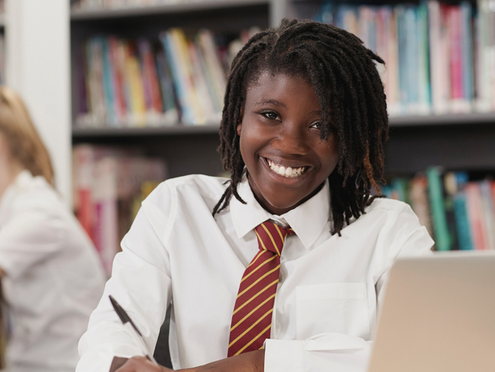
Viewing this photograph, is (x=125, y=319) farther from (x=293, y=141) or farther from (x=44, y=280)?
(x=44, y=280)

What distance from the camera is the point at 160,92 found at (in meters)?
1.98

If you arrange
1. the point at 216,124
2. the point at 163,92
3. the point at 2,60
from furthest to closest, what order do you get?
the point at 2,60 → the point at 163,92 → the point at 216,124

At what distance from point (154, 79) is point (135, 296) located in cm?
124

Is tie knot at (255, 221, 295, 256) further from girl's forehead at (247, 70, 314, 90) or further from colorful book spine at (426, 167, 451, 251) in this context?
colorful book spine at (426, 167, 451, 251)

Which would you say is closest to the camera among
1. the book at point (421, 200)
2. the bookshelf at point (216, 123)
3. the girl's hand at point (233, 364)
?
the girl's hand at point (233, 364)

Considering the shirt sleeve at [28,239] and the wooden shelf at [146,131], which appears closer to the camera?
the shirt sleeve at [28,239]

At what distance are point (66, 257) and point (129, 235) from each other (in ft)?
2.75

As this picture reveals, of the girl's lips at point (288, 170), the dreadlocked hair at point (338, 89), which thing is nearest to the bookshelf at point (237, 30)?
the dreadlocked hair at point (338, 89)

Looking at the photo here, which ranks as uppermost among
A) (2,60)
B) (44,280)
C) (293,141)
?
(2,60)

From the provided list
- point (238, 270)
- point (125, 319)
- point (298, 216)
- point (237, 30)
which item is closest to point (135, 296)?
point (125, 319)

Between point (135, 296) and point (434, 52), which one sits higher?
point (434, 52)

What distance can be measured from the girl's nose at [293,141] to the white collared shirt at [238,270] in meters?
0.14

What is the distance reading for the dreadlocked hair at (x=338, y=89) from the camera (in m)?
0.89

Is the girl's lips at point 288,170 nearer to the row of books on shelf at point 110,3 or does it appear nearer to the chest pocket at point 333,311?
the chest pocket at point 333,311
